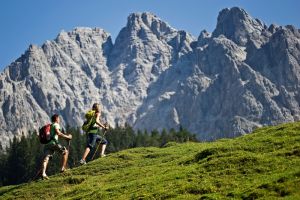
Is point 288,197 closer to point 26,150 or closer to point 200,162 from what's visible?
point 200,162

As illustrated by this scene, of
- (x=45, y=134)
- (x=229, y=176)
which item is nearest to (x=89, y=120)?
(x=45, y=134)

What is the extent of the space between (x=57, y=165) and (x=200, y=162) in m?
87.5

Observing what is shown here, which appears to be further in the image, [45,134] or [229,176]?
[45,134]

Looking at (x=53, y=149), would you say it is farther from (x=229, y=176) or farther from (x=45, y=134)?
(x=229, y=176)

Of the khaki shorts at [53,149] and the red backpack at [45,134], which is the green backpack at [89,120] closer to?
the khaki shorts at [53,149]

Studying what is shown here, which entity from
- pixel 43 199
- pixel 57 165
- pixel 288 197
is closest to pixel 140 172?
pixel 43 199

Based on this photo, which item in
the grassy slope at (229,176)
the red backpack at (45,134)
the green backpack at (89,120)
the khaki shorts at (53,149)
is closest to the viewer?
the grassy slope at (229,176)

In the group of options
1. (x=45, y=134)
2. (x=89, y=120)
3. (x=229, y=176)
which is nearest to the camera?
(x=229, y=176)

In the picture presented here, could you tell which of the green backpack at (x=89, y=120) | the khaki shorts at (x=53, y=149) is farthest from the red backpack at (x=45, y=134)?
the green backpack at (x=89, y=120)

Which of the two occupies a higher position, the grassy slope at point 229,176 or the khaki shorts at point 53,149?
the khaki shorts at point 53,149

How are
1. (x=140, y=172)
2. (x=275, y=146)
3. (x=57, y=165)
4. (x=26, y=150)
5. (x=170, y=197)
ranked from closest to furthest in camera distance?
(x=170, y=197) → (x=275, y=146) → (x=140, y=172) → (x=57, y=165) → (x=26, y=150)

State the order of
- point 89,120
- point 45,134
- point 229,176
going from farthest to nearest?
1. point 89,120
2. point 45,134
3. point 229,176

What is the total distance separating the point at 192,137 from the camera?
153 meters

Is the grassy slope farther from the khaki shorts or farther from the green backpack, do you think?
the green backpack
